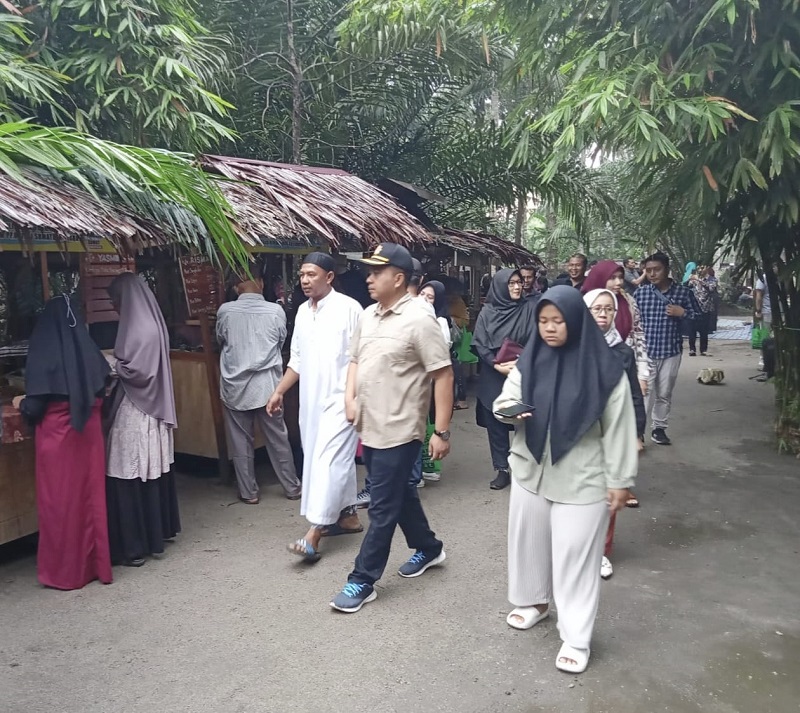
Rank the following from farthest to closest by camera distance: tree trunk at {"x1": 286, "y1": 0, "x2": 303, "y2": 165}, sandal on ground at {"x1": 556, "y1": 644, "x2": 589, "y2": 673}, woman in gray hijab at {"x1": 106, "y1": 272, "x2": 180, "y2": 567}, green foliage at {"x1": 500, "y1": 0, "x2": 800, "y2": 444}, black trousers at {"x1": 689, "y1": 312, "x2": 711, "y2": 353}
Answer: black trousers at {"x1": 689, "y1": 312, "x2": 711, "y2": 353} → tree trunk at {"x1": 286, "y1": 0, "x2": 303, "y2": 165} → green foliage at {"x1": 500, "y1": 0, "x2": 800, "y2": 444} → woman in gray hijab at {"x1": 106, "y1": 272, "x2": 180, "y2": 567} → sandal on ground at {"x1": 556, "y1": 644, "x2": 589, "y2": 673}

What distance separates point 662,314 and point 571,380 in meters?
3.99

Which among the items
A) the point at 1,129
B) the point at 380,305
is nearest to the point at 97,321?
the point at 1,129

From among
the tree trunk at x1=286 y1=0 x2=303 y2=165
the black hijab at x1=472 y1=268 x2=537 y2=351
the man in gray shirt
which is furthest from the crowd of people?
the tree trunk at x1=286 y1=0 x2=303 y2=165

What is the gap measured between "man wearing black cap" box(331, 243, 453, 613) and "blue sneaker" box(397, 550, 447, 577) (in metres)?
0.43

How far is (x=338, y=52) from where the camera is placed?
9.46 m

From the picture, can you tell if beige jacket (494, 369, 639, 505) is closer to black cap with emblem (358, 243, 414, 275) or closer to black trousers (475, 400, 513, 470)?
black cap with emblem (358, 243, 414, 275)

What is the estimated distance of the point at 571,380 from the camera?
303 centimetres

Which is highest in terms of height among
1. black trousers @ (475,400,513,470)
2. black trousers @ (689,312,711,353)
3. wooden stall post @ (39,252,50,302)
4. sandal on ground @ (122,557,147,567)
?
wooden stall post @ (39,252,50,302)

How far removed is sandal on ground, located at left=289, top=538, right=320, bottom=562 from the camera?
427 centimetres

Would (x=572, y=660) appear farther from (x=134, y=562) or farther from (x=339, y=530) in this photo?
(x=134, y=562)

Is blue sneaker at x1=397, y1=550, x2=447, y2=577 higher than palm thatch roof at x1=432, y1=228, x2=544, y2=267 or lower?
lower

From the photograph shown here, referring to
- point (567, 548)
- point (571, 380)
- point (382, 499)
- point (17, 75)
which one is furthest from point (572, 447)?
point (17, 75)

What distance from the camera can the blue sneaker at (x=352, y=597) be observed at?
3668mm

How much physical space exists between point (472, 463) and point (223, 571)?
9.45 feet
